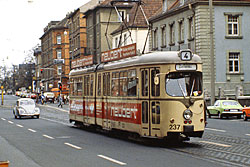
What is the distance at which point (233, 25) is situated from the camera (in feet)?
156

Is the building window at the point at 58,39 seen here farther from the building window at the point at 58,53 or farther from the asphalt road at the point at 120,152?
the asphalt road at the point at 120,152

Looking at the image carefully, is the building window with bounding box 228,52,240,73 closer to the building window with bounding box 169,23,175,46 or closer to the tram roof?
the building window with bounding box 169,23,175,46

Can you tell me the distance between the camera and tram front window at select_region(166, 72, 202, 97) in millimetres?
16391

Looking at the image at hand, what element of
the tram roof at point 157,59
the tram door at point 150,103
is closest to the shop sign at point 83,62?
the tram roof at point 157,59

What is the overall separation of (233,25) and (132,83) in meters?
31.4

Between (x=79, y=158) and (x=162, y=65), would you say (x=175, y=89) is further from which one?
(x=79, y=158)

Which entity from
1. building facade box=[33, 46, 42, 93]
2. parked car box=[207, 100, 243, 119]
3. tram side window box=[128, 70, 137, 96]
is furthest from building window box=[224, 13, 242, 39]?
building facade box=[33, 46, 42, 93]

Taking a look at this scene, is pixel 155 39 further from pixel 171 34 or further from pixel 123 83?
pixel 123 83

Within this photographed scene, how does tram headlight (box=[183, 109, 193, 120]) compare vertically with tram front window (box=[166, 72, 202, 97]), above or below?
below

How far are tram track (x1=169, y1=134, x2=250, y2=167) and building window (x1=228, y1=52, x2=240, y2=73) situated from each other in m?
28.6

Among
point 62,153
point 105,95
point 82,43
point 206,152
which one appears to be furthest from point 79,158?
→ point 82,43

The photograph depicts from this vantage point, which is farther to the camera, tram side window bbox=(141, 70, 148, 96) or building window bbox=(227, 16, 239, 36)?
building window bbox=(227, 16, 239, 36)

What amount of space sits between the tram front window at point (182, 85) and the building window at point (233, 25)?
31.3 metres

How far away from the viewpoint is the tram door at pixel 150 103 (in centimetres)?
1645
